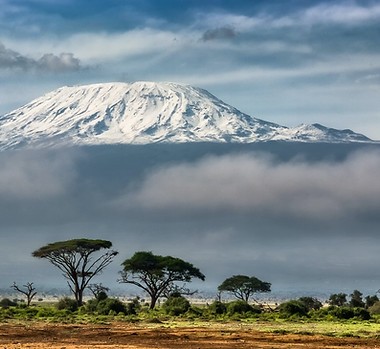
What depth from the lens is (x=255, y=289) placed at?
417 ft

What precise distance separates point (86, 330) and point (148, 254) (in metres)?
57.5

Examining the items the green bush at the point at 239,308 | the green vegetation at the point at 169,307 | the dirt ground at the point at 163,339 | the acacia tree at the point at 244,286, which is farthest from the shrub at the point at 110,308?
the acacia tree at the point at 244,286

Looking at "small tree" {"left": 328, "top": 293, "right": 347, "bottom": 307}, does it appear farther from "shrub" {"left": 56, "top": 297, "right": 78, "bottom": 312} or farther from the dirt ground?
the dirt ground

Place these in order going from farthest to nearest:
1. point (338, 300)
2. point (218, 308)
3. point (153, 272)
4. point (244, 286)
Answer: point (244, 286) → point (338, 300) → point (153, 272) → point (218, 308)

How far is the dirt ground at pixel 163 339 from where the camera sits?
3616 centimetres

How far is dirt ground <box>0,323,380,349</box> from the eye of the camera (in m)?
36.2

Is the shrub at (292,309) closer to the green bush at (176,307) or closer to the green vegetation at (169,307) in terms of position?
the green vegetation at (169,307)

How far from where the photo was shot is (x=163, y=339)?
4050 cm

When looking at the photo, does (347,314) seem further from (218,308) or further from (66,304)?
(66,304)

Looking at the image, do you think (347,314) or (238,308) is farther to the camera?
(238,308)

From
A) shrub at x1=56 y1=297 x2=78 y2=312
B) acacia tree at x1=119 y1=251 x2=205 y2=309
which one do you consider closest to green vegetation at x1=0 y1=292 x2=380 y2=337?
shrub at x1=56 y1=297 x2=78 y2=312

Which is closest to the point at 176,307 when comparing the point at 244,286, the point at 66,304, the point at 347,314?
the point at 347,314

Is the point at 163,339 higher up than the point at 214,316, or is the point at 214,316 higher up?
the point at 214,316

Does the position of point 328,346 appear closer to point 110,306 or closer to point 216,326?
point 216,326
